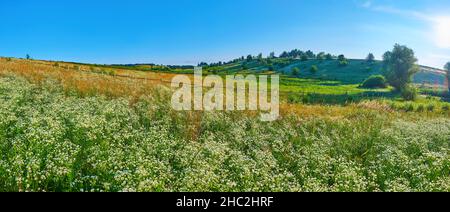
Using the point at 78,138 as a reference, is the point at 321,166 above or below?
below

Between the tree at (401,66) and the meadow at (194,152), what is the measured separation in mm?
46895

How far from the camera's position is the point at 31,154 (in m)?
7.14

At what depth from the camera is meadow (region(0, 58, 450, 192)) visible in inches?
263

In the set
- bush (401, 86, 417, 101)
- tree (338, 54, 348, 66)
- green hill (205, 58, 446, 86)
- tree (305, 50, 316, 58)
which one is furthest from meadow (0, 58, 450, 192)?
tree (305, 50, 316, 58)

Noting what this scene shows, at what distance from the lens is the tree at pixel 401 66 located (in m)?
60.8

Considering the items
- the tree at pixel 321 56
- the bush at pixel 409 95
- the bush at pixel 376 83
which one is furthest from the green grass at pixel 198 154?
the tree at pixel 321 56

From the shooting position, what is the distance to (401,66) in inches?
2416

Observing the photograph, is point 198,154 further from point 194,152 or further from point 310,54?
point 310,54

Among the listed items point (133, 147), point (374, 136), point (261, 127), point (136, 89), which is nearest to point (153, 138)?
point (133, 147)

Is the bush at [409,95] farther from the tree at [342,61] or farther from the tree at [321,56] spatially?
the tree at [321,56]

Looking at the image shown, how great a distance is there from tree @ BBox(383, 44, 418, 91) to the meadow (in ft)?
154

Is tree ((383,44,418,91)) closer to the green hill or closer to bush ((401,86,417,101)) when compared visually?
bush ((401,86,417,101))
